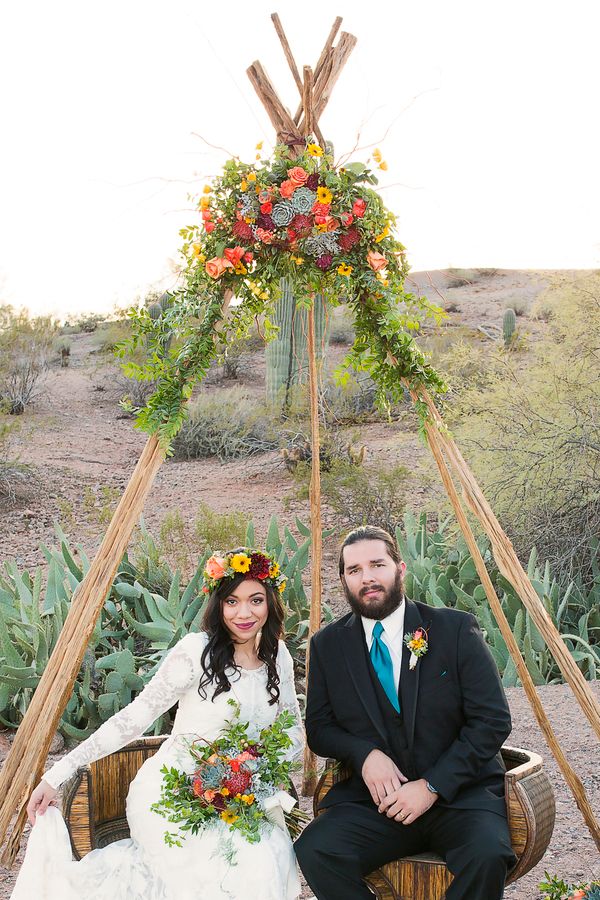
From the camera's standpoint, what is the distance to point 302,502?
1139 centimetres

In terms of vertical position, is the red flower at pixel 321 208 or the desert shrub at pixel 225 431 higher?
the red flower at pixel 321 208

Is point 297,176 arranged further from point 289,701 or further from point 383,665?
point 289,701

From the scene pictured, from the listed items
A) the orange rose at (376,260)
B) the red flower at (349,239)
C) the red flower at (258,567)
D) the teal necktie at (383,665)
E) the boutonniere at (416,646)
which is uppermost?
the red flower at (349,239)

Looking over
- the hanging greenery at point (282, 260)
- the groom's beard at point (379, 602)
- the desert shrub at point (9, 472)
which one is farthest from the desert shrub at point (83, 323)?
the groom's beard at point (379, 602)

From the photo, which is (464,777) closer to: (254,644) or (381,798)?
(381,798)

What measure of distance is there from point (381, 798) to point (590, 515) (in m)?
5.19

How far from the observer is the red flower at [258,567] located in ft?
11.3

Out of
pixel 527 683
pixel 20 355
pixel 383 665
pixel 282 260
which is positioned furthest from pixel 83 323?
pixel 383 665

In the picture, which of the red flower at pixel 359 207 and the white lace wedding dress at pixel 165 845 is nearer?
the white lace wedding dress at pixel 165 845

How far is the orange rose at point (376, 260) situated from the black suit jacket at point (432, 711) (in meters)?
1.49

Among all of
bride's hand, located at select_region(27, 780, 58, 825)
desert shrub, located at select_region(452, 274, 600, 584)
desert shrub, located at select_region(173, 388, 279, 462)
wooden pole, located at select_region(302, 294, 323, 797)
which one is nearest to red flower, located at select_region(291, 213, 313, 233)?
wooden pole, located at select_region(302, 294, 323, 797)

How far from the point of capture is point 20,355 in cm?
1571

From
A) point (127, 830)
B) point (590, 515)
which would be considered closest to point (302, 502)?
point (590, 515)

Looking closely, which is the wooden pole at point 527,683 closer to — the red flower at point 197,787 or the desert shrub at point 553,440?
the red flower at point 197,787
